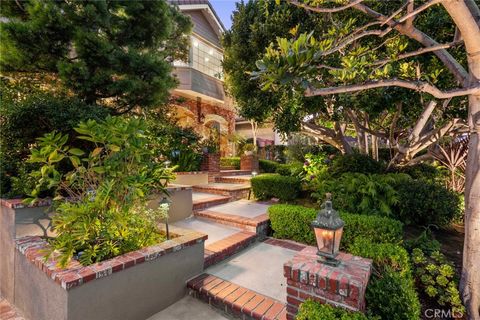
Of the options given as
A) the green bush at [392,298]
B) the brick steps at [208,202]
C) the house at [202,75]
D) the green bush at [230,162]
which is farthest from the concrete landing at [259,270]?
the house at [202,75]

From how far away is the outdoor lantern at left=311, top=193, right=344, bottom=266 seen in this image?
247cm

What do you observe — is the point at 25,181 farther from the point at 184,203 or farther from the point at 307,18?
the point at 307,18

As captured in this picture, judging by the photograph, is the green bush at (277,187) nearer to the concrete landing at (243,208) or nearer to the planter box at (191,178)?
the concrete landing at (243,208)

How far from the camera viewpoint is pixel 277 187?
6.61 meters

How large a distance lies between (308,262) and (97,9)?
224 inches

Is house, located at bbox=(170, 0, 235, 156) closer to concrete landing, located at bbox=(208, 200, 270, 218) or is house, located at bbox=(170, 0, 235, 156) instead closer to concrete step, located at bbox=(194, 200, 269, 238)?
concrete landing, located at bbox=(208, 200, 270, 218)

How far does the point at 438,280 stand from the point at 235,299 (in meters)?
2.75

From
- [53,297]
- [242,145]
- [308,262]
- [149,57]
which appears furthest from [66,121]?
[242,145]

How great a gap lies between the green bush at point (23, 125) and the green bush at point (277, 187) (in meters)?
4.66

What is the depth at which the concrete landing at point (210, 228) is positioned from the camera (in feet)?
15.2

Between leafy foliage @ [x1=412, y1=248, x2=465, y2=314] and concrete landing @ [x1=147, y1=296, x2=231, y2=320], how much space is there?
281 cm

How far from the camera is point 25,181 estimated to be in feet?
12.2

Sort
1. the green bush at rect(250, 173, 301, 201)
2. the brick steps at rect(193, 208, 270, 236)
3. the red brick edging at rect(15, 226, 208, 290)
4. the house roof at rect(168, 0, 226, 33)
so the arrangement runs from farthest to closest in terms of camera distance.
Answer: the house roof at rect(168, 0, 226, 33)
the green bush at rect(250, 173, 301, 201)
the brick steps at rect(193, 208, 270, 236)
the red brick edging at rect(15, 226, 208, 290)

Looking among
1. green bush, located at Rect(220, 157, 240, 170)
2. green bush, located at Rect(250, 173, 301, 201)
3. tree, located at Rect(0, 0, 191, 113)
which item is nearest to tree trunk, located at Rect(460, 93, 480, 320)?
green bush, located at Rect(250, 173, 301, 201)
